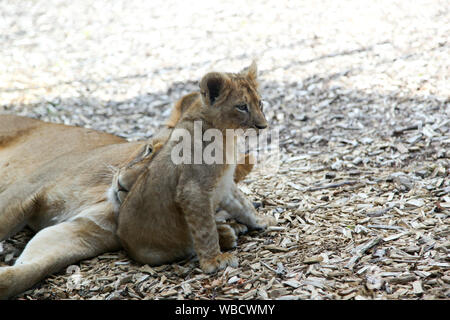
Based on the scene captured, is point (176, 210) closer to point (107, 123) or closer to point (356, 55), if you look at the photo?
point (107, 123)

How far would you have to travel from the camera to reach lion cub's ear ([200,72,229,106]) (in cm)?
395

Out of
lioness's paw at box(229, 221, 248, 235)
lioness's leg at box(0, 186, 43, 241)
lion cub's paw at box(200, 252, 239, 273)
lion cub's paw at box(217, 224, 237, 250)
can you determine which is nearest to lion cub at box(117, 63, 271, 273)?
lion cub's paw at box(200, 252, 239, 273)

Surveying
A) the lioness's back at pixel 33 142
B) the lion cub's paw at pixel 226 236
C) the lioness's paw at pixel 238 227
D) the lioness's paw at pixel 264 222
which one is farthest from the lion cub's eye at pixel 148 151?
the lioness's back at pixel 33 142

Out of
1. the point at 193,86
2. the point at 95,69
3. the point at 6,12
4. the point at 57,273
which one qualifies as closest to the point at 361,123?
the point at 193,86

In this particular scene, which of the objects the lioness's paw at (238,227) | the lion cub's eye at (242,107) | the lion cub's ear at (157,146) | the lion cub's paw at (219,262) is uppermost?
the lion cub's eye at (242,107)

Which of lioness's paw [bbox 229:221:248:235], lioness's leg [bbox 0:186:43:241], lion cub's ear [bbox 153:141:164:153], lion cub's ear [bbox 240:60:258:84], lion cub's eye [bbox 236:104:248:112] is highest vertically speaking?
lion cub's ear [bbox 240:60:258:84]

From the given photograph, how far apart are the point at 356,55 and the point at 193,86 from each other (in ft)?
7.94

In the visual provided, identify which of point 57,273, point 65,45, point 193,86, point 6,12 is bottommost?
point 57,273

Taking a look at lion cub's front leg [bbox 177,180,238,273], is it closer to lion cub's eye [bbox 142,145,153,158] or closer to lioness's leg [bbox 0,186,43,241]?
lion cub's eye [bbox 142,145,153,158]

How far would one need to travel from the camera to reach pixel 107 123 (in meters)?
8.03

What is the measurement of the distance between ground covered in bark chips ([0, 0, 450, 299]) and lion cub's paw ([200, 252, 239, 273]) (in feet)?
0.18

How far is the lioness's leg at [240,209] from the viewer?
4508mm

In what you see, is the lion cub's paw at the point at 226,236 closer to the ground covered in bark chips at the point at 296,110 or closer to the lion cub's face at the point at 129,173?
the ground covered in bark chips at the point at 296,110

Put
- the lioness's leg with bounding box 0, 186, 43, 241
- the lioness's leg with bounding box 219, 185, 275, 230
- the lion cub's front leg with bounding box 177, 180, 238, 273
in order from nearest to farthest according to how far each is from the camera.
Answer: the lion cub's front leg with bounding box 177, 180, 238, 273
the lioness's leg with bounding box 219, 185, 275, 230
the lioness's leg with bounding box 0, 186, 43, 241
